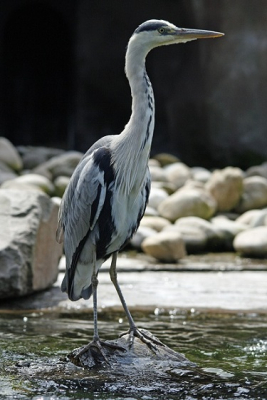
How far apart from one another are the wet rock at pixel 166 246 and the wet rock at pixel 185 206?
5.02ft

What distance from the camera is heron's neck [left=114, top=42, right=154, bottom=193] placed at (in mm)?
4418

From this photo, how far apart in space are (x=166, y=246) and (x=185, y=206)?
1702mm

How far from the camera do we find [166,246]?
754cm

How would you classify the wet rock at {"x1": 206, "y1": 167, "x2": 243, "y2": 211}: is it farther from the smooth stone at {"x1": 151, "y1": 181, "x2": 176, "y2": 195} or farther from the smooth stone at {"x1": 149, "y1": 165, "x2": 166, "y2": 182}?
the smooth stone at {"x1": 149, "y1": 165, "x2": 166, "y2": 182}

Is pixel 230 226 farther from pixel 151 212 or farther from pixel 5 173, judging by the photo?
pixel 5 173

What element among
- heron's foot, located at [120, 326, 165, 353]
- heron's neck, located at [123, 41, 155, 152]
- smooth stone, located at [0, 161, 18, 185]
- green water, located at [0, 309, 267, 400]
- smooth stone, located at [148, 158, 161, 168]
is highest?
heron's neck, located at [123, 41, 155, 152]

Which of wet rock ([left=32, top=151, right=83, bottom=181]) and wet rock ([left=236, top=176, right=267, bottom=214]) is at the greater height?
wet rock ([left=32, top=151, right=83, bottom=181])

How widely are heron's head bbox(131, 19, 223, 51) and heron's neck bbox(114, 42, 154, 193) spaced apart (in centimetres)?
6

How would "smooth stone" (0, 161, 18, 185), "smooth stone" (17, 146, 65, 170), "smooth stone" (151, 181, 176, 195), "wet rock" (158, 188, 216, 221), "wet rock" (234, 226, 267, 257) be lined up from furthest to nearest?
1. "smooth stone" (17, 146, 65, 170)
2. "smooth stone" (151, 181, 176, 195)
3. "smooth stone" (0, 161, 18, 185)
4. "wet rock" (158, 188, 216, 221)
5. "wet rock" (234, 226, 267, 257)

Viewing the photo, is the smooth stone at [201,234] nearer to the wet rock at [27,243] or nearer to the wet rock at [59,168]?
the wet rock at [27,243]

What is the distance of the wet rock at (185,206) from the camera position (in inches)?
361

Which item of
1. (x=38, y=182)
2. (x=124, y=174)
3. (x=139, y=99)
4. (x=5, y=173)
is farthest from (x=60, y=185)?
Result: (x=139, y=99)

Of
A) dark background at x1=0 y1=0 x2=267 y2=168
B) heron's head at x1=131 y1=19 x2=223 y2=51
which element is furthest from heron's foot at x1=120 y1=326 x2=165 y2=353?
dark background at x1=0 y1=0 x2=267 y2=168

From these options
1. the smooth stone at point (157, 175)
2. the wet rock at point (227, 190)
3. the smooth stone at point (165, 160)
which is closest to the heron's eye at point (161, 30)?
the wet rock at point (227, 190)
